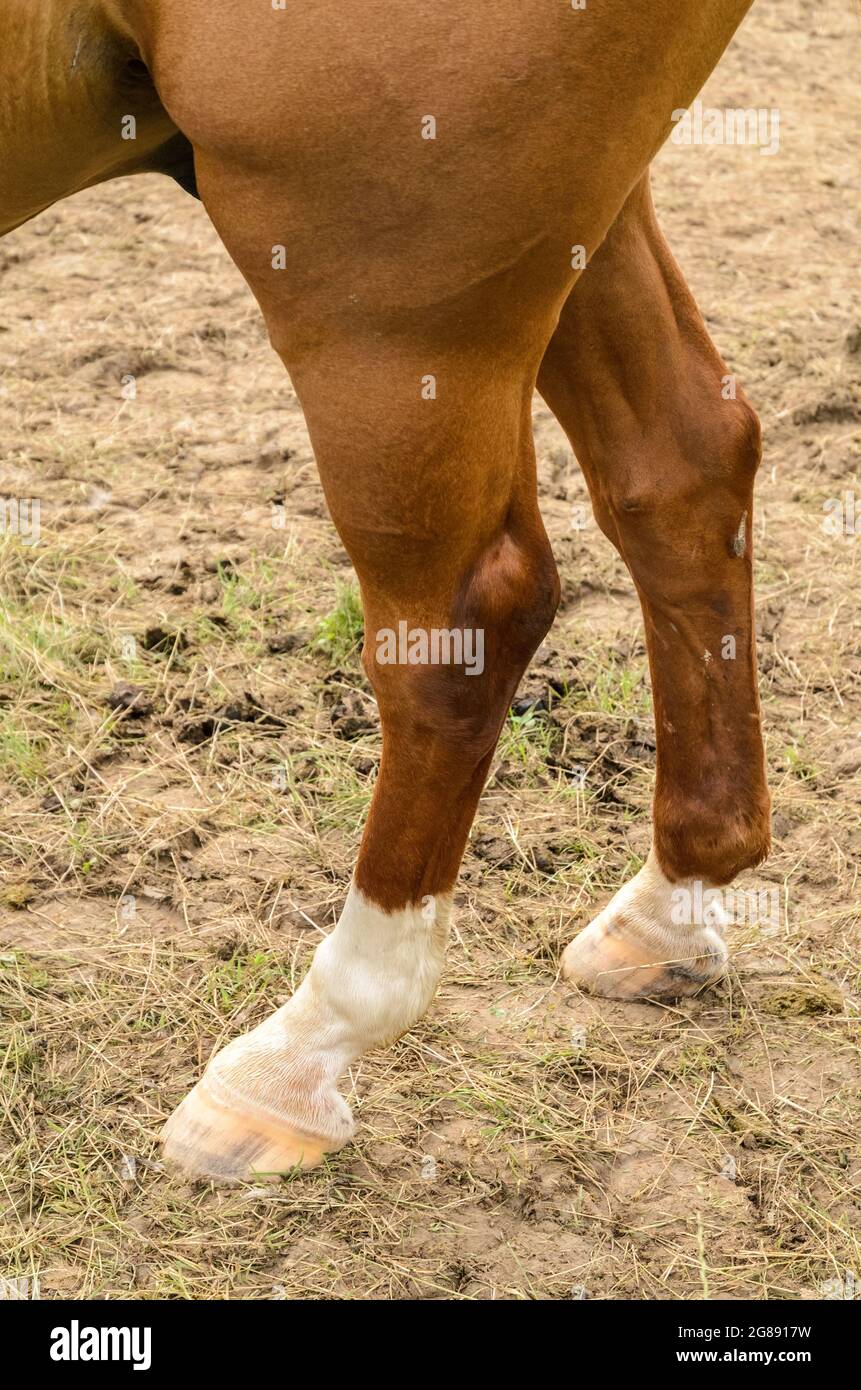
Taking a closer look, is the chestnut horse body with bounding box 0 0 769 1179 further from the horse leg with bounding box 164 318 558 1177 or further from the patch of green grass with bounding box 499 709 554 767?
the patch of green grass with bounding box 499 709 554 767

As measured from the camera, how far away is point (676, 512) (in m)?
2.32

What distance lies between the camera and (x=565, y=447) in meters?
4.06

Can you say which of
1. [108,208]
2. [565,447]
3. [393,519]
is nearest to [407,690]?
[393,519]

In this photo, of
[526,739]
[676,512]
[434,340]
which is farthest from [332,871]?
[434,340]

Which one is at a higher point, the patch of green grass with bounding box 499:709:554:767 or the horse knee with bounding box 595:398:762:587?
the horse knee with bounding box 595:398:762:587

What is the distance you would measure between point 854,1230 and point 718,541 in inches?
41.6

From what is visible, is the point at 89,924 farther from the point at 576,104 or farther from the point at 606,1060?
the point at 576,104

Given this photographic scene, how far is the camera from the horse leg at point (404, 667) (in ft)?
5.54

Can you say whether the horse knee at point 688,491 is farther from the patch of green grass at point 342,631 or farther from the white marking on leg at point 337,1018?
the patch of green grass at point 342,631

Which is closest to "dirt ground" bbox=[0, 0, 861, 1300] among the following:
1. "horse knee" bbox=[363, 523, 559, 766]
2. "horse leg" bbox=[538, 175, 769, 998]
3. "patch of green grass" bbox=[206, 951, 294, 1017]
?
"patch of green grass" bbox=[206, 951, 294, 1017]

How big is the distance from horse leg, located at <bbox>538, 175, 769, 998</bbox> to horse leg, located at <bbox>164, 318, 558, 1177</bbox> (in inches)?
14.2

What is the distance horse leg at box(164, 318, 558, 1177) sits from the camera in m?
1.69

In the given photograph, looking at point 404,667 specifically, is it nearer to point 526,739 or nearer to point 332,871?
point 332,871

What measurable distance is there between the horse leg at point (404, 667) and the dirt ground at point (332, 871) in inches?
5.6
